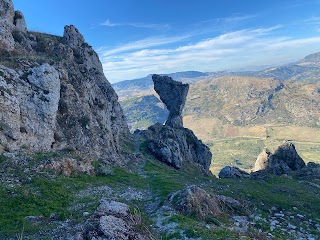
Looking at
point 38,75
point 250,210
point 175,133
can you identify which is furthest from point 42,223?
point 175,133

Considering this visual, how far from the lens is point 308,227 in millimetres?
33562

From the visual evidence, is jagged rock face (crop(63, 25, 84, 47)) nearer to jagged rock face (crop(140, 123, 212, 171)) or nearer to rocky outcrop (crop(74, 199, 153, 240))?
jagged rock face (crop(140, 123, 212, 171))

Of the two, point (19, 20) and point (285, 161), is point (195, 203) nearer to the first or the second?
point (19, 20)

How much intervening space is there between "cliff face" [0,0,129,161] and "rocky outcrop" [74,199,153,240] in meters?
24.9

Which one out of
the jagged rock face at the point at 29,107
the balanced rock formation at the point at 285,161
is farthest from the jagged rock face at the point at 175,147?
the jagged rock face at the point at 29,107

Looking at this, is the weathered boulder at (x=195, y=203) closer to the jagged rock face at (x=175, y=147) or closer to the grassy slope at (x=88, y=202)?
the grassy slope at (x=88, y=202)

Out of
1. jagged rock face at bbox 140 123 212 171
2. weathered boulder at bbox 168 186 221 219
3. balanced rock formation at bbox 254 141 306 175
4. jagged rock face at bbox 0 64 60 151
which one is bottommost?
balanced rock formation at bbox 254 141 306 175

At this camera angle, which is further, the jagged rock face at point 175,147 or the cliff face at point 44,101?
the jagged rock face at point 175,147

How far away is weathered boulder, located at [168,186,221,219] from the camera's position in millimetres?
31141

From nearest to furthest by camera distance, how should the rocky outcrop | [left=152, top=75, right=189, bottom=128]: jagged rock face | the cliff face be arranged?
the rocky outcrop, the cliff face, [left=152, top=75, right=189, bottom=128]: jagged rock face

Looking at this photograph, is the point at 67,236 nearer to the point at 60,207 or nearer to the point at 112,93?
the point at 60,207

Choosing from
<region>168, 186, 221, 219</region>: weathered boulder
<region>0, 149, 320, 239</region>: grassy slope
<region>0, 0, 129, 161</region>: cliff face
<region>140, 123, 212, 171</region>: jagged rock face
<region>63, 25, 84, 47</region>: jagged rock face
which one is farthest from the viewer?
<region>63, 25, 84, 47</region>: jagged rock face

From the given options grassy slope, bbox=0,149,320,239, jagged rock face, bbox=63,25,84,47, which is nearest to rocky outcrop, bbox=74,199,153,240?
grassy slope, bbox=0,149,320,239

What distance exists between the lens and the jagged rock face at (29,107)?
1719 inches
